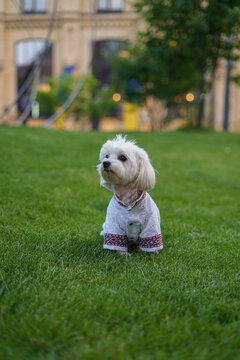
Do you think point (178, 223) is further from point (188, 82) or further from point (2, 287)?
point (188, 82)

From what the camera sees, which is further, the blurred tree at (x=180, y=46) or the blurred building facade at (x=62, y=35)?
the blurred building facade at (x=62, y=35)

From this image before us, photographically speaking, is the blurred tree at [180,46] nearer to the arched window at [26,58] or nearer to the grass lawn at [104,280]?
the grass lawn at [104,280]

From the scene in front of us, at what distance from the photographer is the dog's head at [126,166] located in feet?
8.64

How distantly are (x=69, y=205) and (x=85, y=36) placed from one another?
26.0m

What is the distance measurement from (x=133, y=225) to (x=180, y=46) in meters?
12.8

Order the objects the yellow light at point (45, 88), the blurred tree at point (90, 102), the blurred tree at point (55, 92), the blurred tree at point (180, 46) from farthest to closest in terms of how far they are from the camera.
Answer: the yellow light at point (45, 88)
the blurred tree at point (90, 102)
the blurred tree at point (55, 92)
the blurred tree at point (180, 46)

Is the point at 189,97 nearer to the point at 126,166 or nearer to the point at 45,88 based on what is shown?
the point at 45,88

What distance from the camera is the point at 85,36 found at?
27.4m

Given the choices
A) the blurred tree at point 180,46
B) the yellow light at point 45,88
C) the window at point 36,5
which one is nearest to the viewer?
the blurred tree at point 180,46

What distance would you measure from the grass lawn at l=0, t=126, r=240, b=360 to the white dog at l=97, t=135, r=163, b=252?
0.14m

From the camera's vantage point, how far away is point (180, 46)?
14086 mm

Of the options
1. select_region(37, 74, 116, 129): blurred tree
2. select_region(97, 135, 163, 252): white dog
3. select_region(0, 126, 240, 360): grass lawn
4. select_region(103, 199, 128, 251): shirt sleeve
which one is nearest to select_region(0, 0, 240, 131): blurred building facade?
select_region(37, 74, 116, 129): blurred tree

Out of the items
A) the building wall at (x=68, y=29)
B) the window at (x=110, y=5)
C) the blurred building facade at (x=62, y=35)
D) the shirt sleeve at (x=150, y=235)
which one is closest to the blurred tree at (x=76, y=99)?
the blurred building facade at (x=62, y=35)

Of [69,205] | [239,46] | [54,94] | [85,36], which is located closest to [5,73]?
[85,36]
